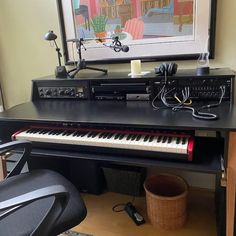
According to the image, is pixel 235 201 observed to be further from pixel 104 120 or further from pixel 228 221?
pixel 104 120

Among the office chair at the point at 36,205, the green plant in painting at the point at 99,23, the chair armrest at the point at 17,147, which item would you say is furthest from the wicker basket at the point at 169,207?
the green plant in painting at the point at 99,23

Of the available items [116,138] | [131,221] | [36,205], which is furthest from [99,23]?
[131,221]

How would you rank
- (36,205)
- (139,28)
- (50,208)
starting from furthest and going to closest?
(139,28), (36,205), (50,208)

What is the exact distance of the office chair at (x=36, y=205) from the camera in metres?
0.83

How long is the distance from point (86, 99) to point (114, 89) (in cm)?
22

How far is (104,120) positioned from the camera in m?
1.24

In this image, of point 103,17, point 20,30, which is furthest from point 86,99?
point 20,30

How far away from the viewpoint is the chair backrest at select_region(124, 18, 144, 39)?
5.55ft

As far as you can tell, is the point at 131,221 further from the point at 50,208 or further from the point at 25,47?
the point at 25,47

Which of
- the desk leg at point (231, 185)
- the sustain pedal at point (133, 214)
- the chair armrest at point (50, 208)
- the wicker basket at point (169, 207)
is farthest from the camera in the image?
the sustain pedal at point (133, 214)

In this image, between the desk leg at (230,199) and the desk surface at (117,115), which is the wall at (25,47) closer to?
the desk surface at (117,115)

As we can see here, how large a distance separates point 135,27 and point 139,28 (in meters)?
0.03

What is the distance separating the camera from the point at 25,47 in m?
2.08

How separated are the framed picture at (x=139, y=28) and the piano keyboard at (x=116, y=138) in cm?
61
